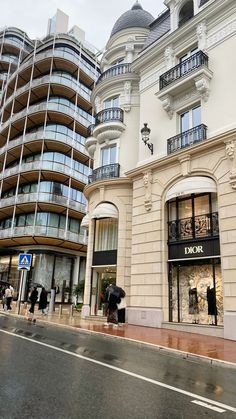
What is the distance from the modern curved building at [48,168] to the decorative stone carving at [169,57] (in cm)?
1746

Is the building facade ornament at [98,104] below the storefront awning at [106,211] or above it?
above

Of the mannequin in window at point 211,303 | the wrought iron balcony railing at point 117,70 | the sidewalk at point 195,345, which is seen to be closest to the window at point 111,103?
the wrought iron balcony railing at point 117,70

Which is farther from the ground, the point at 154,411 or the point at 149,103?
the point at 149,103

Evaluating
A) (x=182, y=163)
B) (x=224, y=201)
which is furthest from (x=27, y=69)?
(x=224, y=201)

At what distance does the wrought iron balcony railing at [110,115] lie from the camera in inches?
800

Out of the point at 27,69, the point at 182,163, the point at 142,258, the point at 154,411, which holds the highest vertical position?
the point at 27,69

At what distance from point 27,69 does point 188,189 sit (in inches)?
1199

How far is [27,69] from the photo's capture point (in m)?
37.5

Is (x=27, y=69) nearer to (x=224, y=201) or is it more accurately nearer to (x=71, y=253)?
(x=71, y=253)

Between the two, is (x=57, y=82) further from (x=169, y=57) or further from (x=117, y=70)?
(x=169, y=57)

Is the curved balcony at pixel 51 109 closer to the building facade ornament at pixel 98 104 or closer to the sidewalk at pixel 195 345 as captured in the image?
the building facade ornament at pixel 98 104

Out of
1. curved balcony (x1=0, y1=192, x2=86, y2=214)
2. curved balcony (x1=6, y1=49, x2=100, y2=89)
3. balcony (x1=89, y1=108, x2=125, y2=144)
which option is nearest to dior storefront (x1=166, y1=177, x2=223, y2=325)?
balcony (x1=89, y1=108, x2=125, y2=144)

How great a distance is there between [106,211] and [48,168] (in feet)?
51.1

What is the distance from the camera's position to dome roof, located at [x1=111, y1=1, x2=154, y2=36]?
2304 cm
